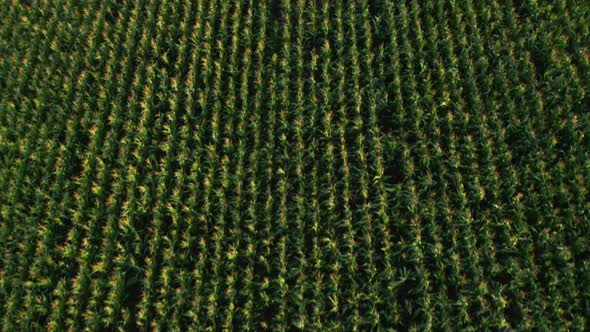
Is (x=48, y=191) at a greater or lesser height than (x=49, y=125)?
lesser

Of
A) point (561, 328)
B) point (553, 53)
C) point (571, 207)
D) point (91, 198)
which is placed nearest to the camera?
point (561, 328)

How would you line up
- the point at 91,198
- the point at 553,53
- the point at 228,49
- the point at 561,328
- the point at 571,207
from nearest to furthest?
1. the point at 561,328
2. the point at 571,207
3. the point at 91,198
4. the point at 553,53
5. the point at 228,49

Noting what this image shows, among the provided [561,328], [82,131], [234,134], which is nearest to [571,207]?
[561,328]

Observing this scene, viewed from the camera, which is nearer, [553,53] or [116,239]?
[116,239]

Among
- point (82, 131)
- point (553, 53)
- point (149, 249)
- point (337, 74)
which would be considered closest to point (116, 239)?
point (149, 249)

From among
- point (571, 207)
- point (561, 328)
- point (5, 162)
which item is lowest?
point (561, 328)

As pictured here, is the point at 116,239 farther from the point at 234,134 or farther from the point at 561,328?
the point at 561,328
